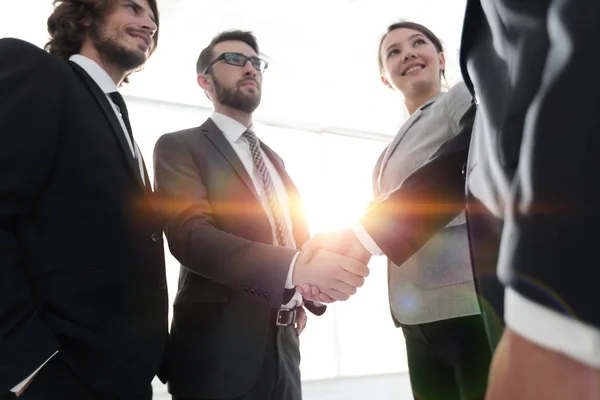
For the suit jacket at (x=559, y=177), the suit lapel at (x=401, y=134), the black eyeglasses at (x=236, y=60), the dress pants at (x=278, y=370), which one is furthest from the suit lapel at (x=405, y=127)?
the suit jacket at (x=559, y=177)

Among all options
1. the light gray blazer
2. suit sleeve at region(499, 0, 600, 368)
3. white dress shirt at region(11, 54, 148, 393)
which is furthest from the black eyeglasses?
suit sleeve at region(499, 0, 600, 368)

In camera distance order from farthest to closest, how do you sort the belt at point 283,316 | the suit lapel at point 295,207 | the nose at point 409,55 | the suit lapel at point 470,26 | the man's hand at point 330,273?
the nose at point 409,55, the suit lapel at point 295,207, the belt at point 283,316, the man's hand at point 330,273, the suit lapel at point 470,26

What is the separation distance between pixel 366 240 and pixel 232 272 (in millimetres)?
447

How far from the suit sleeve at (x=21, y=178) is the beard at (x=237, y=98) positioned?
1.00 m

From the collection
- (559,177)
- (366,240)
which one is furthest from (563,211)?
(366,240)

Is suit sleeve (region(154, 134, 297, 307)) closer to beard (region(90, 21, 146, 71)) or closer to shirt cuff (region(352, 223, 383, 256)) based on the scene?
shirt cuff (region(352, 223, 383, 256))

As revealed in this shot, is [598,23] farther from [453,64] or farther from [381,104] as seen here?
[381,104]

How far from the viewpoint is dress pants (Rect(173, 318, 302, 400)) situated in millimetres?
1541

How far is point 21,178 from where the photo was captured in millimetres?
1099

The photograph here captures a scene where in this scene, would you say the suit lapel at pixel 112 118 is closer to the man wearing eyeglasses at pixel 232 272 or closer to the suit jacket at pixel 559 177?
the man wearing eyeglasses at pixel 232 272

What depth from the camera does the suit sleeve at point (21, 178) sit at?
3.34ft

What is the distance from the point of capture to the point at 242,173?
1.78m

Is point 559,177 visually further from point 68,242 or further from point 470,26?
point 68,242

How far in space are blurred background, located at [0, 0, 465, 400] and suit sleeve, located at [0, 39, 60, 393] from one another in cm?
269
